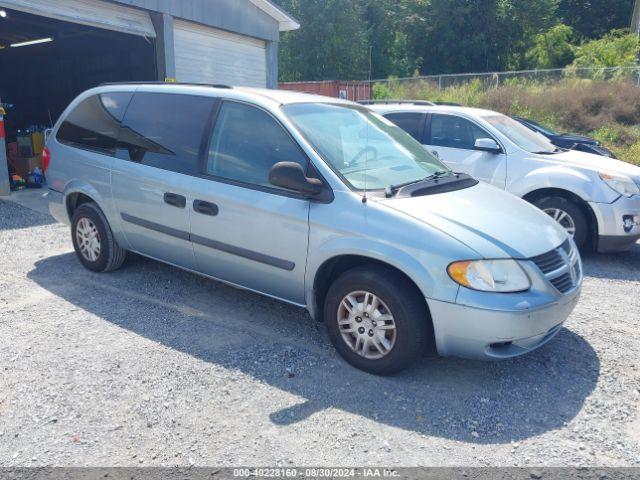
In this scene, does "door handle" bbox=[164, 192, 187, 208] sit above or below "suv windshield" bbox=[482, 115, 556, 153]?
below

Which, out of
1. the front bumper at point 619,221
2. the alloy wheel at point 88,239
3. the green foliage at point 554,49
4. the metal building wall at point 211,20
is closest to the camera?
the alloy wheel at point 88,239

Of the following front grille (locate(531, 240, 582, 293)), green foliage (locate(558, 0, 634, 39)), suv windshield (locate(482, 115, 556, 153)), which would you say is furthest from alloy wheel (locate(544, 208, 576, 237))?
green foliage (locate(558, 0, 634, 39))

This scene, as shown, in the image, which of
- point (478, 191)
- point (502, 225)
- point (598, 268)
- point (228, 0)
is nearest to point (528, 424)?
point (502, 225)

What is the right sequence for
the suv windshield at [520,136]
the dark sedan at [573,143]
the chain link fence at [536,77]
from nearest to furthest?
the suv windshield at [520,136], the dark sedan at [573,143], the chain link fence at [536,77]

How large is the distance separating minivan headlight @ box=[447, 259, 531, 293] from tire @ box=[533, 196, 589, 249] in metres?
3.61

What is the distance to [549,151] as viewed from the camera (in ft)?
23.0

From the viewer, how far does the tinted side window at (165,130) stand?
4.36m

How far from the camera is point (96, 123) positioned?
5125mm

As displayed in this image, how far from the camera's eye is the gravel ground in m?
2.85

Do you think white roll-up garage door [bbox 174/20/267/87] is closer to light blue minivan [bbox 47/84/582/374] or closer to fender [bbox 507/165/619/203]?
light blue minivan [bbox 47/84/582/374]

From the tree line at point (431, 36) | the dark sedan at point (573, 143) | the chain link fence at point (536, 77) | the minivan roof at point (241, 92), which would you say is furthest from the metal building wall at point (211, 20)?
the tree line at point (431, 36)

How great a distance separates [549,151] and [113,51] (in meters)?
10.9

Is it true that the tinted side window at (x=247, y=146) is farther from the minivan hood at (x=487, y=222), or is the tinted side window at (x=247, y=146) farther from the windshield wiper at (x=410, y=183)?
the minivan hood at (x=487, y=222)

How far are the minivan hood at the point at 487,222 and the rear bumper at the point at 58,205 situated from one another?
351 cm
